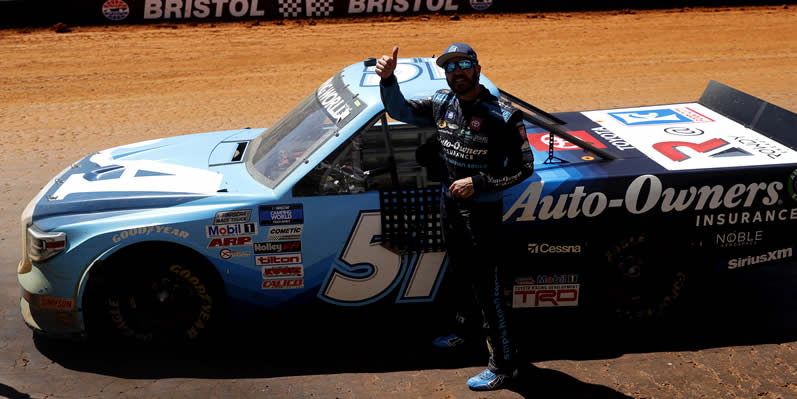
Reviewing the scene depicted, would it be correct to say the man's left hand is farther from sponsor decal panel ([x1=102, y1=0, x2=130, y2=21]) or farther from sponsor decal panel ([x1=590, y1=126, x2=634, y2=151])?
sponsor decal panel ([x1=102, y1=0, x2=130, y2=21])

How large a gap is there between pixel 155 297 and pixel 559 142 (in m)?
2.74

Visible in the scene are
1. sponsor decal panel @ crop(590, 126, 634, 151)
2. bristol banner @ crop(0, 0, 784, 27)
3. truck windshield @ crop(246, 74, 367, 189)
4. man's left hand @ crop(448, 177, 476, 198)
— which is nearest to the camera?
man's left hand @ crop(448, 177, 476, 198)

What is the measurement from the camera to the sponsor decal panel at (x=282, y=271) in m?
4.50

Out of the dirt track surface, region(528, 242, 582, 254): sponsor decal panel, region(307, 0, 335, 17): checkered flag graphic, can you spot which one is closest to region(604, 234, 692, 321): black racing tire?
region(528, 242, 582, 254): sponsor decal panel

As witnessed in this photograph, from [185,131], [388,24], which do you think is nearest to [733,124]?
[185,131]

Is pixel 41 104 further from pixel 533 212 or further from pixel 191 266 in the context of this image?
pixel 533 212

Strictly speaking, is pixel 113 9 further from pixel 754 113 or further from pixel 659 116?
pixel 754 113

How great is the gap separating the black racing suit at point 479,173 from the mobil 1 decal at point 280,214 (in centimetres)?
78

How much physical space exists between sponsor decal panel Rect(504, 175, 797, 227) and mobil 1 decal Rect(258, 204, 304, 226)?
1.20 m

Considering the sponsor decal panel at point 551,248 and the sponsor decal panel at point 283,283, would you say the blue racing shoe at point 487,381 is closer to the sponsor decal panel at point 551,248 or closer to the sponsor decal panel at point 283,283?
the sponsor decal panel at point 551,248

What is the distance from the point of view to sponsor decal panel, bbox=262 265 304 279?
4504 mm

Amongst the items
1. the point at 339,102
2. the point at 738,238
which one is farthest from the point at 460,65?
the point at 738,238

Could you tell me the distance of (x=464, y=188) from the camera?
395 centimetres

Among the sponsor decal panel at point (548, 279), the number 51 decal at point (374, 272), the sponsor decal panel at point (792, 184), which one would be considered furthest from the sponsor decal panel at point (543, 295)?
the sponsor decal panel at point (792, 184)
